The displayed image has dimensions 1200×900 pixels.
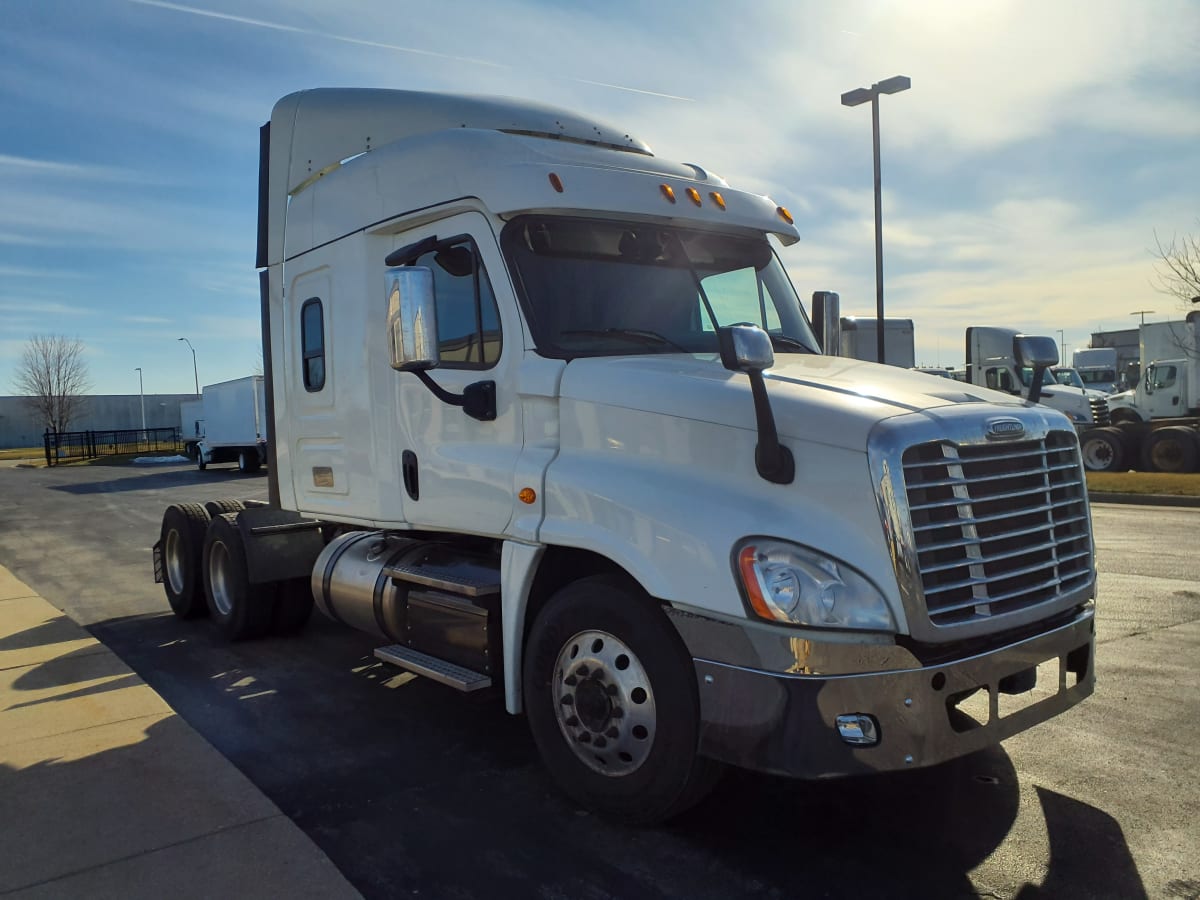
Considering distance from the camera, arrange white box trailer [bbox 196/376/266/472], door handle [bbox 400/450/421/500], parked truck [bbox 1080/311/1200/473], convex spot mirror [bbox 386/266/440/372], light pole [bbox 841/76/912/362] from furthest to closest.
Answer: white box trailer [bbox 196/376/266/472]
parked truck [bbox 1080/311/1200/473]
light pole [bbox 841/76/912/362]
door handle [bbox 400/450/421/500]
convex spot mirror [bbox 386/266/440/372]

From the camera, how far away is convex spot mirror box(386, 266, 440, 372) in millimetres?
4324

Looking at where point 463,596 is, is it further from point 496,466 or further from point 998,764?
point 998,764

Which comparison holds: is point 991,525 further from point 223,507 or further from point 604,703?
point 223,507

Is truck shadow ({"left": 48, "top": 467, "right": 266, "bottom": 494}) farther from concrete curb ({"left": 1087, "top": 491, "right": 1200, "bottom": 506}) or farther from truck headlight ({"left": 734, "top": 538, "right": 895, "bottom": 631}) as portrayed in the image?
truck headlight ({"left": 734, "top": 538, "right": 895, "bottom": 631})

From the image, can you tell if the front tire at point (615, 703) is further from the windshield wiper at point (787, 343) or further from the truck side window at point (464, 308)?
the windshield wiper at point (787, 343)

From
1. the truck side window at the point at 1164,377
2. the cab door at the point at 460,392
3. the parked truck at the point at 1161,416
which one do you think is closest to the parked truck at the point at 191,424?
the parked truck at the point at 1161,416

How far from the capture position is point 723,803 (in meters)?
4.27

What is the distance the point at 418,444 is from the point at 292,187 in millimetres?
2503

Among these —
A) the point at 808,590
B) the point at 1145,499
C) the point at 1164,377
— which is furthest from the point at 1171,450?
the point at 808,590

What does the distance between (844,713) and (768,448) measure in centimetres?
96

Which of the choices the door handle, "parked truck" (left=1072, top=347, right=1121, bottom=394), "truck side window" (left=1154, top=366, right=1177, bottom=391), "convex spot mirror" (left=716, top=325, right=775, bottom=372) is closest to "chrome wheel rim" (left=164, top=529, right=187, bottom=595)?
the door handle

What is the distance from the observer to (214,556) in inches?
318

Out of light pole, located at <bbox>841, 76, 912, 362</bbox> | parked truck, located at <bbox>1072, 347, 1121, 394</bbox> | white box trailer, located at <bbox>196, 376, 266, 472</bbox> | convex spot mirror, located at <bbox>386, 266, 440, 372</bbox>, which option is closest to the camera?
convex spot mirror, located at <bbox>386, 266, 440, 372</bbox>

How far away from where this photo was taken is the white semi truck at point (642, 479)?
11.3 feet
